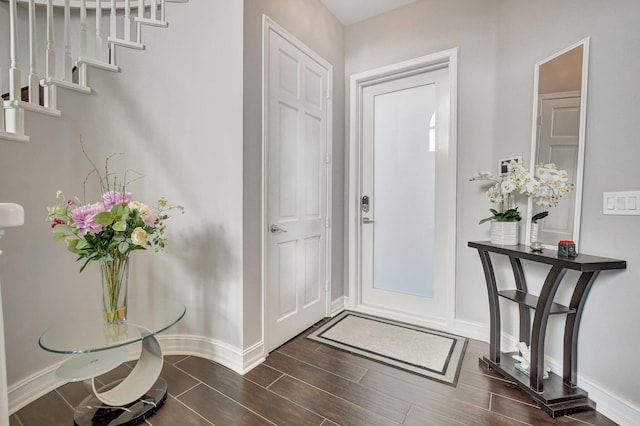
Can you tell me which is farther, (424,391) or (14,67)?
(424,391)

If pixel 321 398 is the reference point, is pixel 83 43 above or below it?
above

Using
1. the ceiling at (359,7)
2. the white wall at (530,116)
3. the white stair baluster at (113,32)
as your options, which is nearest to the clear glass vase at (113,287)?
the white stair baluster at (113,32)

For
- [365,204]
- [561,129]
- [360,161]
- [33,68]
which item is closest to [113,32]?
[33,68]

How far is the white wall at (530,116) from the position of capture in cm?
152

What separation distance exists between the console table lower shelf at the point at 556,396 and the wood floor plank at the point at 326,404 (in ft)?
2.63

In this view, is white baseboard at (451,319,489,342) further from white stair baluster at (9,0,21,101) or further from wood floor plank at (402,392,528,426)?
white stair baluster at (9,0,21,101)

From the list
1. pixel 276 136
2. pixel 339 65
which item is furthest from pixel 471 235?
pixel 339 65

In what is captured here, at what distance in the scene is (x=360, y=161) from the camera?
2992mm

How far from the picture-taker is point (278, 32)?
7.29 feet

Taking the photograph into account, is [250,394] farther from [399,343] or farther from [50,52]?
[50,52]

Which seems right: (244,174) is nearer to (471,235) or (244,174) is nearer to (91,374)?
(91,374)

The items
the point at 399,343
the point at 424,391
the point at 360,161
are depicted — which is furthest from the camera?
the point at 360,161

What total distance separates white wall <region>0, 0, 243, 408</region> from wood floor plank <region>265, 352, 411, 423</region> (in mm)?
363

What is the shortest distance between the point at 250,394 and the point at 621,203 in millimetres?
2212
